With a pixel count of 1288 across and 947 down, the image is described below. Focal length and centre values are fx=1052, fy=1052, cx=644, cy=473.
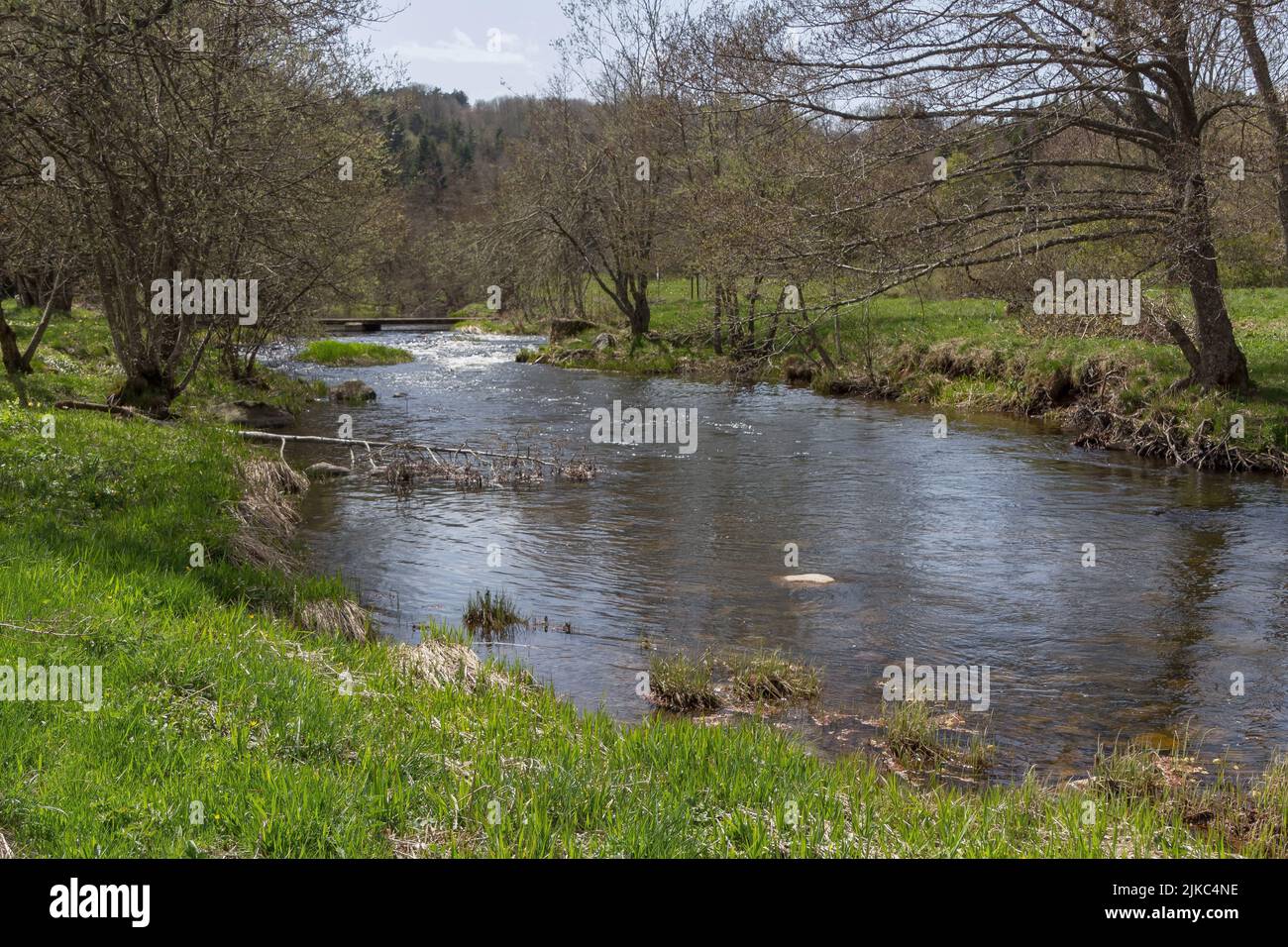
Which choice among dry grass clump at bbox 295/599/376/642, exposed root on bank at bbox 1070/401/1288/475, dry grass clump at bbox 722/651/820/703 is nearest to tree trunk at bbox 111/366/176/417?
dry grass clump at bbox 295/599/376/642

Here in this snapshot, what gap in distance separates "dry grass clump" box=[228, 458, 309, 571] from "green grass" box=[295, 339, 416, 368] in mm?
19860

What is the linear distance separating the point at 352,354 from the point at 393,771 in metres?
34.1

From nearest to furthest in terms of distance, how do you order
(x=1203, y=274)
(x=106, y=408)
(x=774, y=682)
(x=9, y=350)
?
(x=774, y=682) → (x=106, y=408) → (x=1203, y=274) → (x=9, y=350)

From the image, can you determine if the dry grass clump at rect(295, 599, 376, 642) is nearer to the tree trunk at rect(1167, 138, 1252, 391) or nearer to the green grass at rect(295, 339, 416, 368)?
the tree trunk at rect(1167, 138, 1252, 391)

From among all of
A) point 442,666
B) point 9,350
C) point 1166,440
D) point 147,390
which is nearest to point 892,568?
point 442,666

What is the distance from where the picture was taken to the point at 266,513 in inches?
508

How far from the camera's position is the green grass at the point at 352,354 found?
3597 centimetres

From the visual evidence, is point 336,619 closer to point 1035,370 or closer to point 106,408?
point 106,408

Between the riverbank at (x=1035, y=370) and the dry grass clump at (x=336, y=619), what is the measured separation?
6246 mm

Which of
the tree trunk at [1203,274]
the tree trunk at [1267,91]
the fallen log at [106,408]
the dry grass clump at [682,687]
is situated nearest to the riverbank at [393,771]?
the dry grass clump at [682,687]

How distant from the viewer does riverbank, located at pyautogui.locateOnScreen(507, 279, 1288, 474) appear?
56.5 ft
